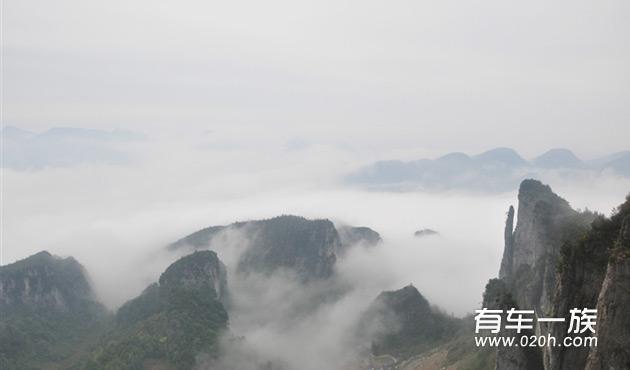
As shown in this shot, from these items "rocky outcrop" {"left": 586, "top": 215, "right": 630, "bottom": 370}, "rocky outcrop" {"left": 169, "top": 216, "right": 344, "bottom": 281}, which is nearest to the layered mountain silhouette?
"rocky outcrop" {"left": 586, "top": 215, "right": 630, "bottom": 370}

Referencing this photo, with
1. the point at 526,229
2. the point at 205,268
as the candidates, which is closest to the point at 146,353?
the point at 205,268

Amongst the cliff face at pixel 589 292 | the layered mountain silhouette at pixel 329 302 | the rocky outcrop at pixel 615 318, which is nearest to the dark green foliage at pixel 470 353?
the layered mountain silhouette at pixel 329 302

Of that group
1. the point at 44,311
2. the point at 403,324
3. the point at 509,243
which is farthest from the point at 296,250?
the point at 509,243

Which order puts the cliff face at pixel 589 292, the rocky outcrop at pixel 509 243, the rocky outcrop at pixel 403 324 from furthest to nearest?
1. the rocky outcrop at pixel 403 324
2. the rocky outcrop at pixel 509 243
3. the cliff face at pixel 589 292

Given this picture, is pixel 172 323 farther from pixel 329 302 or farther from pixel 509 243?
pixel 509 243

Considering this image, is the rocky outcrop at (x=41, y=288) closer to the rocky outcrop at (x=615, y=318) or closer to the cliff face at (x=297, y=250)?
the cliff face at (x=297, y=250)

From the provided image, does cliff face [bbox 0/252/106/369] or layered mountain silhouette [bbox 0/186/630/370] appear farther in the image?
cliff face [bbox 0/252/106/369]

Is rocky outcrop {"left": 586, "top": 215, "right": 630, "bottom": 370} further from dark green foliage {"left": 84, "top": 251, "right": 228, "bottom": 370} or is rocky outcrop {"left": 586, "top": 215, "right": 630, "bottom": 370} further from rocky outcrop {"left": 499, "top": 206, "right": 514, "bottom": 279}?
dark green foliage {"left": 84, "top": 251, "right": 228, "bottom": 370}

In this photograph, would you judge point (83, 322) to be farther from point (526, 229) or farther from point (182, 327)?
point (526, 229)

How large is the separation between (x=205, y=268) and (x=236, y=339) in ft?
87.3

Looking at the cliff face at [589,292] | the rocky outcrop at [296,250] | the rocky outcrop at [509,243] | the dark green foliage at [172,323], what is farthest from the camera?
the rocky outcrop at [296,250]

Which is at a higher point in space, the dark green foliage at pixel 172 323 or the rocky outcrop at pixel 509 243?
the rocky outcrop at pixel 509 243

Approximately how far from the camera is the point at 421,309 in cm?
13650

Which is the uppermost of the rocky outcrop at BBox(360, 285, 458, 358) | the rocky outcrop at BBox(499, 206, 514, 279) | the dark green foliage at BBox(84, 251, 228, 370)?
the rocky outcrop at BBox(499, 206, 514, 279)
